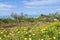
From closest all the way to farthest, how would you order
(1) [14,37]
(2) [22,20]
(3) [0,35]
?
(1) [14,37]
(3) [0,35]
(2) [22,20]

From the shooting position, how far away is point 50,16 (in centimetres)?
1619

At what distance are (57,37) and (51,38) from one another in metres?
0.19

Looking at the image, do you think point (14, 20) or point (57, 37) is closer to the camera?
point (57, 37)

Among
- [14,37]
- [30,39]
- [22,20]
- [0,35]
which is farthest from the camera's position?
[22,20]

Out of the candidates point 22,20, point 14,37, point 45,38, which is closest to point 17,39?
point 14,37

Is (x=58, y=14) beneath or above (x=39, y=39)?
beneath

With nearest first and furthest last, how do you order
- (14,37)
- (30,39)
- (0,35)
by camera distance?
(30,39)
(14,37)
(0,35)

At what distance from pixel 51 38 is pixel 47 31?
691 millimetres

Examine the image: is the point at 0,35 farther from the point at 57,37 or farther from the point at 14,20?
the point at 14,20

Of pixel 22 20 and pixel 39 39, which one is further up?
pixel 39 39

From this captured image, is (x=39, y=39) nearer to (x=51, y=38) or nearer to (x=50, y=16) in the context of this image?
(x=51, y=38)

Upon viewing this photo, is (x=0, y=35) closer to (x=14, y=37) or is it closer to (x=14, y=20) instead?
(x=14, y=37)

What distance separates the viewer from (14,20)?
15.6 m

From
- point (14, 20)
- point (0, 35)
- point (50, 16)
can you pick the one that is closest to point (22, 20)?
point (14, 20)
